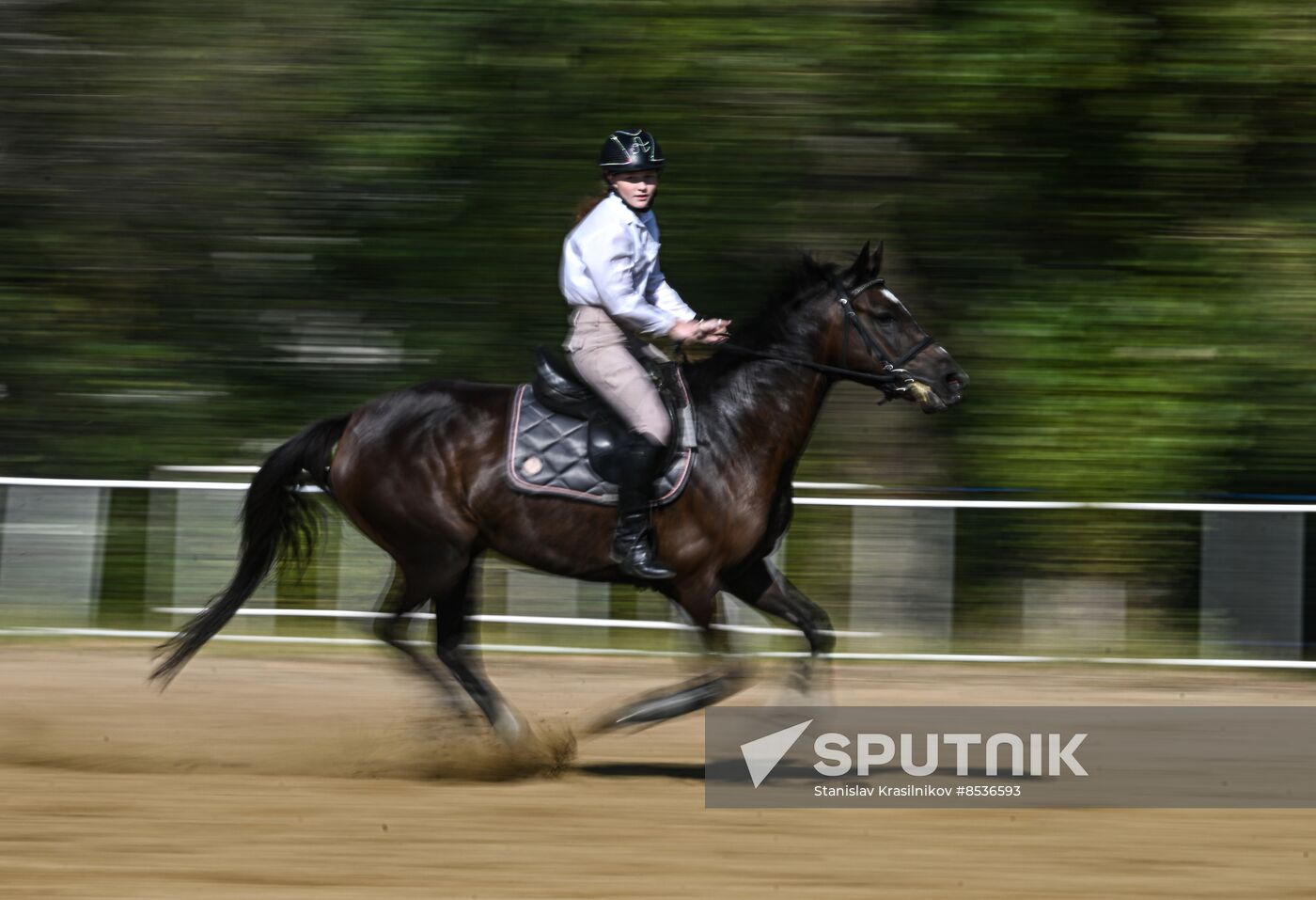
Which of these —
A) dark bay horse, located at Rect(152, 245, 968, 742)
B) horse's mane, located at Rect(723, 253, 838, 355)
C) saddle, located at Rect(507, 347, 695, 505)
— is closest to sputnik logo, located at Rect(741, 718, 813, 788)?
dark bay horse, located at Rect(152, 245, 968, 742)

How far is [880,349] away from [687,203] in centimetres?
534

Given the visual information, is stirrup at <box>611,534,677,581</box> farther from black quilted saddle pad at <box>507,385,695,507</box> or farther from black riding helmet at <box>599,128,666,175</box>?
black riding helmet at <box>599,128,666,175</box>

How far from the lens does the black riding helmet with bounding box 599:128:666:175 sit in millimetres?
7090

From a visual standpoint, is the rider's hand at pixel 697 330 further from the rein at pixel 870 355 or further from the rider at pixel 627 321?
the rein at pixel 870 355

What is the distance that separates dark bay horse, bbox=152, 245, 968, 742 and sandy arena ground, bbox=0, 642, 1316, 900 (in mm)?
510

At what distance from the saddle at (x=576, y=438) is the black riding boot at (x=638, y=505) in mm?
72

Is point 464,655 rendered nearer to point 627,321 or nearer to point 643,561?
point 643,561

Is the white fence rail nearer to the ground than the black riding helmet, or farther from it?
nearer to the ground

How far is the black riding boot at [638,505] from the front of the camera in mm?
7156

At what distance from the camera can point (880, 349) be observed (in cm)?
735

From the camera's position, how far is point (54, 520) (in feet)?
37.9

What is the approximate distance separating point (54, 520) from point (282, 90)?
11.7 ft

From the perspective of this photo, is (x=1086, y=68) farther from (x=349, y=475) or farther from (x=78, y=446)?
(x=78, y=446)

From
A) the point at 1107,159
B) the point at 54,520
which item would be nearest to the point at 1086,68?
the point at 1107,159
